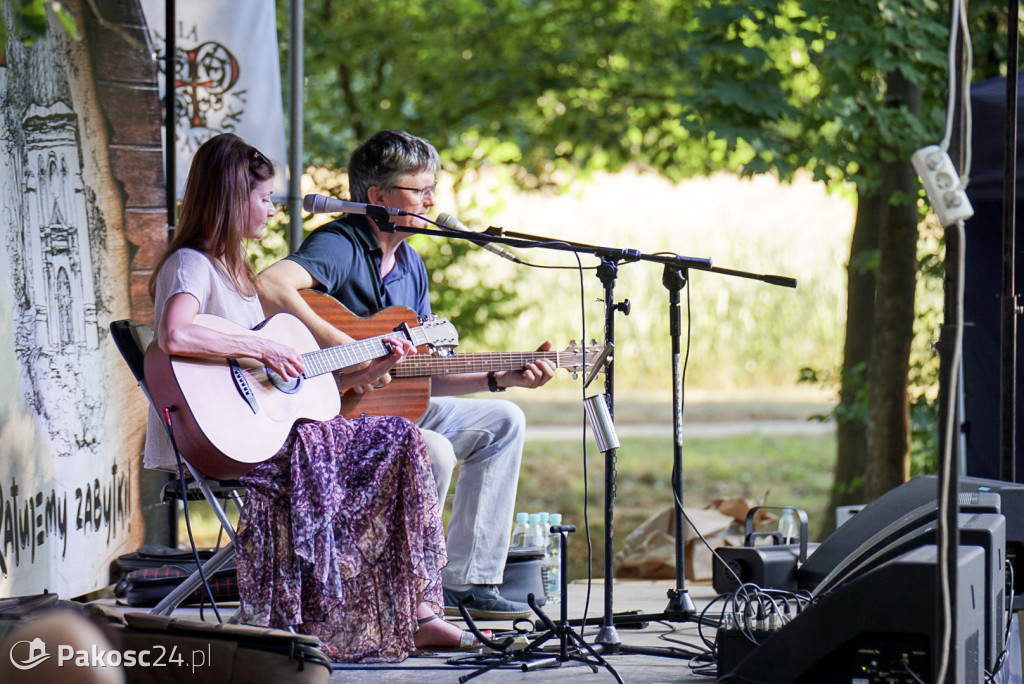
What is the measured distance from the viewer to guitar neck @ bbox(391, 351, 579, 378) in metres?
3.33

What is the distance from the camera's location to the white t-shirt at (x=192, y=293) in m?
2.85

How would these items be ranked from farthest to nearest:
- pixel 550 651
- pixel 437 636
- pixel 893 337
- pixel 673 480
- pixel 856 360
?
1. pixel 856 360
2. pixel 893 337
3. pixel 673 480
4. pixel 437 636
5. pixel 550 651

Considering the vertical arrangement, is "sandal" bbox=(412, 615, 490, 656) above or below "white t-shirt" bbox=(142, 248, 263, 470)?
below

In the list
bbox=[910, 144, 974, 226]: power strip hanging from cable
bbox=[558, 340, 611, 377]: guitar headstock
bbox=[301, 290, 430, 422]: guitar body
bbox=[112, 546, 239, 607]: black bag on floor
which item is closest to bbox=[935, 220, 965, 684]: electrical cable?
bbox=[910, 144, 974, 226]: power strip hanging from cable

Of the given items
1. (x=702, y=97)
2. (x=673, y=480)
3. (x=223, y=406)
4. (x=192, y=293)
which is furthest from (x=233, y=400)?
(x=702, y=97)

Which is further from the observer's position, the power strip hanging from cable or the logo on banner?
the logo on banner

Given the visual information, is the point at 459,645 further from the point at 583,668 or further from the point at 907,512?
the point at 907,512

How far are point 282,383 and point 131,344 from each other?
1.40ft

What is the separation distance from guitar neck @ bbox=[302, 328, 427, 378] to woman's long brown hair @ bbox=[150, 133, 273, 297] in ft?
0.98

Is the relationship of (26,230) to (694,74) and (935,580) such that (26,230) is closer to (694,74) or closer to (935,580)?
(935,580)

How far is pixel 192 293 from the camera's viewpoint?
2.81m

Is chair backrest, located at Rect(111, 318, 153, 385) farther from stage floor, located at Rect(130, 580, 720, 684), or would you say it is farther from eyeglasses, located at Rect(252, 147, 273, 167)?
stage floor, located at Rect(130, 580, 720, 684)

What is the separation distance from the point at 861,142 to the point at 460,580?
3243 mm

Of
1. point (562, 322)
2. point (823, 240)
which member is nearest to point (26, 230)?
point (562, 322)
